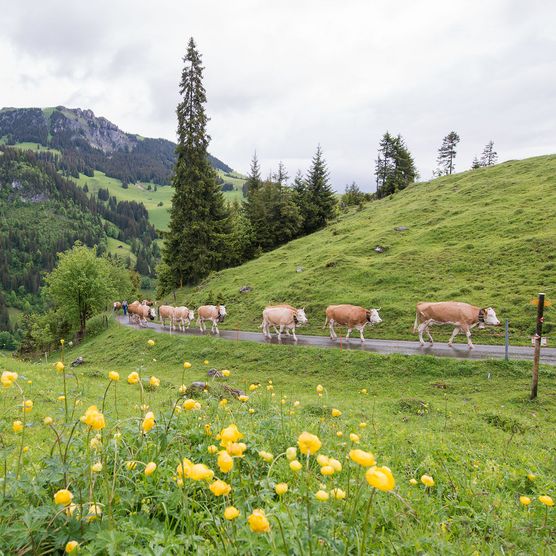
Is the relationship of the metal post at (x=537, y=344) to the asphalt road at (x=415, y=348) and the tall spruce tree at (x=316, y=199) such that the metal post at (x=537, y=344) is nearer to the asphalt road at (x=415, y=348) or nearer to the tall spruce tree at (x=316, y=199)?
the asphalt road at (x=415, y=348)

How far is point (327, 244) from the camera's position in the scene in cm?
4403

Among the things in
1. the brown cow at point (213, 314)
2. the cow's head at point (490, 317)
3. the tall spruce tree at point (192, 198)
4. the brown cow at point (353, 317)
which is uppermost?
the tall spruce tree at point (192, 198)

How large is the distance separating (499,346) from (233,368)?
14615 mm

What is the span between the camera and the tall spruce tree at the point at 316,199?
2261 inches

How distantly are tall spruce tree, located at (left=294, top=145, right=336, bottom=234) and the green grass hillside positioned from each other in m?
8.10

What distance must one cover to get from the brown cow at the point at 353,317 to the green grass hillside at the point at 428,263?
6.80 ft

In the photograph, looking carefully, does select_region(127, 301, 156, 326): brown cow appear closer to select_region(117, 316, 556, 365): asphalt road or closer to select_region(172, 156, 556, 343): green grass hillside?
select_region(172, 156, 556, 343): green grass hillside

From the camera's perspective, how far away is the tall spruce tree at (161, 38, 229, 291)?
44312 millimetres

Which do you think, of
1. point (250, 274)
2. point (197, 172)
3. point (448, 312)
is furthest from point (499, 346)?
point (197, 172)

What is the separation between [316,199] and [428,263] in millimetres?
30173

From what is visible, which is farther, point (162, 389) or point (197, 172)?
point (197, 172)

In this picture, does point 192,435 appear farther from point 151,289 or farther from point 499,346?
point 151,289

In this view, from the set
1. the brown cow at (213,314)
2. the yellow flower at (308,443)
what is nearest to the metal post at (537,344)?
the yellow flower at (308,443)

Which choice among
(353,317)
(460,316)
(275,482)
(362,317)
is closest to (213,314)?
(353,317)
